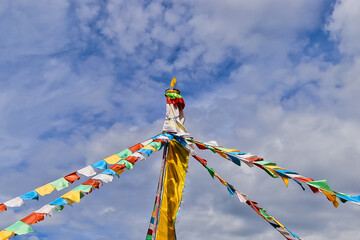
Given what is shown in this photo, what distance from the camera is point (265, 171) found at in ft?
34.9

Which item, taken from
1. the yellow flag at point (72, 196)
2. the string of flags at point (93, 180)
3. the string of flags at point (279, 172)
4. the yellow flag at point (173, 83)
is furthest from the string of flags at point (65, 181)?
the yellow flag at point (173, 83)

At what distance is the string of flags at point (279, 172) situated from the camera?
9387 mm

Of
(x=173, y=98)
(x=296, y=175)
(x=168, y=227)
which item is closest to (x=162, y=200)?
(x=168, y=227)

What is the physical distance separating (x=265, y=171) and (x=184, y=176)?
3.53 meters

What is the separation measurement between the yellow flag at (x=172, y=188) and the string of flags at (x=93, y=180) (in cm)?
80

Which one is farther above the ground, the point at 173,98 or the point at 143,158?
the point at 173,98

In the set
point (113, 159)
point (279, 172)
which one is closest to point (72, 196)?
point (113, 159)

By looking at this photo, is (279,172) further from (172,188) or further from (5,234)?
(5,234)

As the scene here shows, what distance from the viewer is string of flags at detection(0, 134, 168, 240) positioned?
8.70 metres

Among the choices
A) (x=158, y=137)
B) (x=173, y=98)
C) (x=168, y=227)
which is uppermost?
(x=173, y=98)

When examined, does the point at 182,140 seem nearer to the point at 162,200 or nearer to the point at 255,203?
the point at 162,200

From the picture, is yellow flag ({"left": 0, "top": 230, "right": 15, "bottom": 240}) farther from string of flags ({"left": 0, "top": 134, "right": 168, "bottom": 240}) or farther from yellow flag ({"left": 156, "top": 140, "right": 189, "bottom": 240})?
yellow flag ({"left": 156, "top": 140, "right": 189, "bottom": 240})

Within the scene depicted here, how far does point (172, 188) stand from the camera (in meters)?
12.9

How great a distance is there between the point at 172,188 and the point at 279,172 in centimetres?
398
